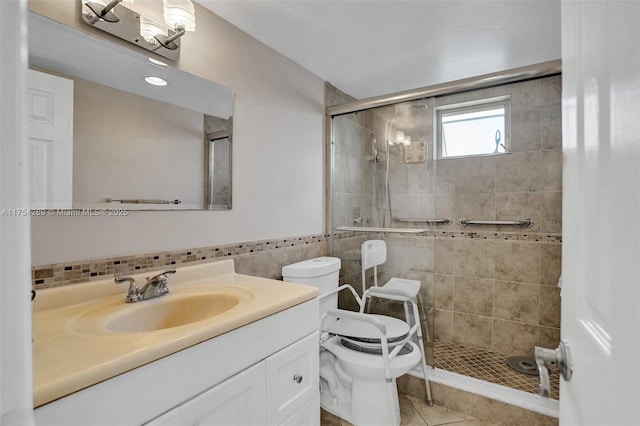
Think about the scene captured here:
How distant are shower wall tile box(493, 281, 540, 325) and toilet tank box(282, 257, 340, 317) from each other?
140 centimetres

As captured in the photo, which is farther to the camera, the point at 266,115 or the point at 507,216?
the point at 507,216

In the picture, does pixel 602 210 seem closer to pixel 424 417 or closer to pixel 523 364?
pixel 424 417

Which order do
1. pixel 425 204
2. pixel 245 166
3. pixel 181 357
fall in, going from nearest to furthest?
pixel 181 357, pixel 245 166, pixel 425 204

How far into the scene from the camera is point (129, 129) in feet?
3.93

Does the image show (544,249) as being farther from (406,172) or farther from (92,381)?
(92,381)

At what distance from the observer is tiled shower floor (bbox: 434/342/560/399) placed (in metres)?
1.92

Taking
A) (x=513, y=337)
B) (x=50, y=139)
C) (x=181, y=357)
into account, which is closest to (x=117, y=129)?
(x=50, y=139)

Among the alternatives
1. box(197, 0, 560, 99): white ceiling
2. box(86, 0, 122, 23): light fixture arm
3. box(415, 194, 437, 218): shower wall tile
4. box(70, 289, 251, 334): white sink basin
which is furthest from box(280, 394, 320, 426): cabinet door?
box(197, 0, 560, 99): white ceiling

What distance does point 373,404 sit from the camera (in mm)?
1633

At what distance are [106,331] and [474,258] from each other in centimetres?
251

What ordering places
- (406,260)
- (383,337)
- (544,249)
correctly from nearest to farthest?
(383,337)
(406,260)
(544,249)

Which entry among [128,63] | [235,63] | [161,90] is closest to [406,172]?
[235,63]

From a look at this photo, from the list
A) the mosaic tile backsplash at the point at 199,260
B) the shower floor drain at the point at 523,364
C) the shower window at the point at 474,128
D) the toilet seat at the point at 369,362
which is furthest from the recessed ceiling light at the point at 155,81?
the shower floor drain at the point at 523,364

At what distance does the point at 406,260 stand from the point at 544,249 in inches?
42.6
